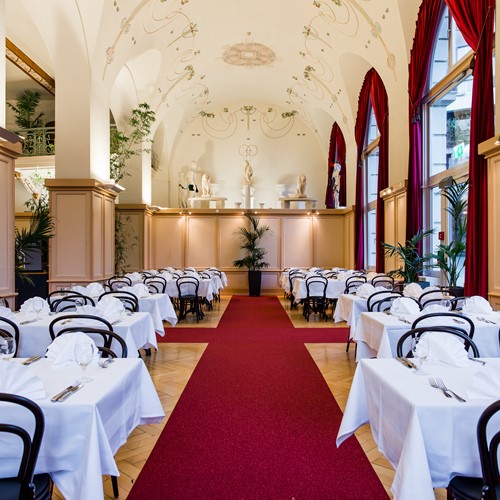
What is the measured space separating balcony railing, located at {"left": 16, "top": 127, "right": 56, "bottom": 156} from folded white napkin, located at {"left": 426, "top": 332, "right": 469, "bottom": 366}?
42.6 feet

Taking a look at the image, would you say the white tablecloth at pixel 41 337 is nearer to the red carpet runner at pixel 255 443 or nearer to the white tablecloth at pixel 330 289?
the red carpet runner at pixel 255 443

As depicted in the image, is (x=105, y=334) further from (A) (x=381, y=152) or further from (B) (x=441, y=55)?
(A) (x=381, y=152)

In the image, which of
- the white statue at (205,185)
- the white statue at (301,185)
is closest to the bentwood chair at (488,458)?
the white statue at (301,185)

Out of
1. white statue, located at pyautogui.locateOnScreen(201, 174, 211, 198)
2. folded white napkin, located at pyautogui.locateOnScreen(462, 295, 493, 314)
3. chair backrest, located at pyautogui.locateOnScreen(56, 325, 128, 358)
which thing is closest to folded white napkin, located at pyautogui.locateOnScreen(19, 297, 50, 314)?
chair backrest, located at pyautogui.locateOnScreen(56, 325, 128, 358)

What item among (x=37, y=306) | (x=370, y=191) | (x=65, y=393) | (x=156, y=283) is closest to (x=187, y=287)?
(x=156, y=283)

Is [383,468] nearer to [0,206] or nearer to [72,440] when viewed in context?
[72,440]

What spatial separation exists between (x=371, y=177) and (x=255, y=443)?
10.3m

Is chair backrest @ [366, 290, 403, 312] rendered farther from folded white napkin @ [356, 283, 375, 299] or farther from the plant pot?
the plant pot

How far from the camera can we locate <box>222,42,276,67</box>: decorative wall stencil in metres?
12.5

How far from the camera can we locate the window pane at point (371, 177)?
472 inches

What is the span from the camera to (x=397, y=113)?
9.02 metres

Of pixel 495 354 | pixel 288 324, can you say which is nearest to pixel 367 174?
pixel 288 324

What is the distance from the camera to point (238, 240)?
1445 cm

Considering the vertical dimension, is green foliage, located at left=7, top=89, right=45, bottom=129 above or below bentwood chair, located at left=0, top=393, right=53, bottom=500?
above
